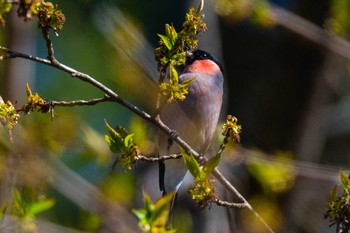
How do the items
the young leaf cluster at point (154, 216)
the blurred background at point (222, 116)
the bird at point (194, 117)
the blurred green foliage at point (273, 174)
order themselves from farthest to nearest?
the bird at point (194, 117) < the blurred green foliage at point (273, 174) < the blurred background at point (222, 116) < the young leaf cluster at point (154, 216)

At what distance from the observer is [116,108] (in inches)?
247

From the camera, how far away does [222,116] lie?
12.8 feet

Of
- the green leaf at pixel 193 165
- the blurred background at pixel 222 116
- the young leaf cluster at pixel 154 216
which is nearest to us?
the young leaf cluster at pixel 154 216

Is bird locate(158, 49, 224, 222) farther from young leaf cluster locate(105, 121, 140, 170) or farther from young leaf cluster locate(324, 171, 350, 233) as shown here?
young leaf cluster locate(324, 171, 350, 233)

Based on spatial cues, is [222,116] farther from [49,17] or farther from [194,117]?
[49,17]

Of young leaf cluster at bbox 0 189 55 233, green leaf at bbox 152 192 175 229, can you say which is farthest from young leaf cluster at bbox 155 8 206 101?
young leaf cluster at bbox 0 189 55 233

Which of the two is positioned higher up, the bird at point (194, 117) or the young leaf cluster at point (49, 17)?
the young leaf cluster at point (49, 17)

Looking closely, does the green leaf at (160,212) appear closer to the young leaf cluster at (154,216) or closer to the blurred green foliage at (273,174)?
the young leaf cluster at (154,216)

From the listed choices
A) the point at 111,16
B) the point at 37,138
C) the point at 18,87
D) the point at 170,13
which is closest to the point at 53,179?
the point at 37,138

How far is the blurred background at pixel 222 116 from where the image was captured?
2.74 meters

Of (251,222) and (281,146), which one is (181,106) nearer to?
(251,222)

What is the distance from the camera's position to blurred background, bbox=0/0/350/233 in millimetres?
2742

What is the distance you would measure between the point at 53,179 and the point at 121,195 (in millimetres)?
276

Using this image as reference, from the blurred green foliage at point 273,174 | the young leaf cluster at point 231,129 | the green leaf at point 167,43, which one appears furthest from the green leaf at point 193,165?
the blurred green foliage at point 273,174
